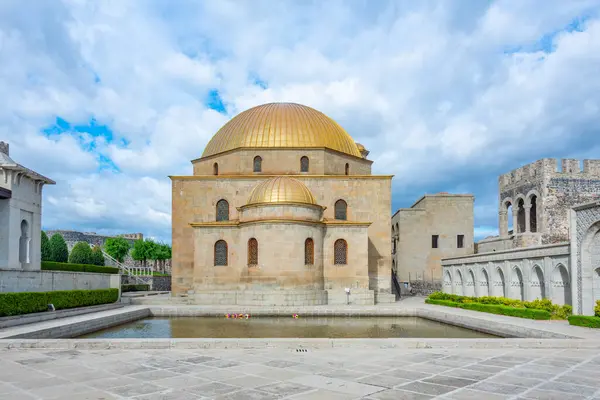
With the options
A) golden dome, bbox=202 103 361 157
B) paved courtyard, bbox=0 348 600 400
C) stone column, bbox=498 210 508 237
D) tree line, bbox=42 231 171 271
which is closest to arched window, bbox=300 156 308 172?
golden dome, bbox=202 103 361 157

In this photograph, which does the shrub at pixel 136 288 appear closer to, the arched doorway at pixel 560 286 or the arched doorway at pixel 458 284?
the arched doorway at pixel 458 284

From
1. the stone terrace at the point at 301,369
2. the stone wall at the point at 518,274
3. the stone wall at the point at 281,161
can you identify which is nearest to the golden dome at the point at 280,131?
the stone wall at the point at 281,161

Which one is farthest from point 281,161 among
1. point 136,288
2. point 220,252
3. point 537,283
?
point 136,288

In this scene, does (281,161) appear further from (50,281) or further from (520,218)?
(520,218)

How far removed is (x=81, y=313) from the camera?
21.4 meters

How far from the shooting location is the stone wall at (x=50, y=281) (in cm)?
1839

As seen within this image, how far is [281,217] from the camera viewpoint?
88.0 feet

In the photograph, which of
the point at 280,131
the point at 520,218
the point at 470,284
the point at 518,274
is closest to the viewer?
the point at 518,274

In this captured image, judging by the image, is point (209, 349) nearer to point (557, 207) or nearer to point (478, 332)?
point (478, 332)

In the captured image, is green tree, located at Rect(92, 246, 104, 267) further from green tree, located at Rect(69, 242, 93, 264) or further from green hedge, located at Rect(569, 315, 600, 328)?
green hedge, located at Rect(569, 315, 600, 328)

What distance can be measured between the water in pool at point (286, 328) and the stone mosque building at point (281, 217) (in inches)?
204

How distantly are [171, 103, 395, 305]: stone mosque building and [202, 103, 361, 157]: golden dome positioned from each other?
3.1 inches

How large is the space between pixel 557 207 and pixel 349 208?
13881 millimetres

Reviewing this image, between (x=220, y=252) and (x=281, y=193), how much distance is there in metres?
5.51
